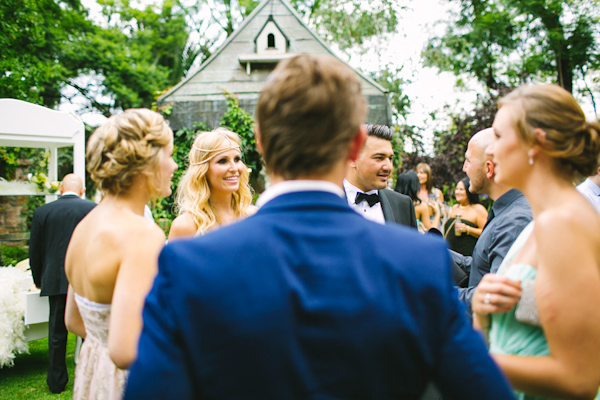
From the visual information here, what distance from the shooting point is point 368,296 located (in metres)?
0.98

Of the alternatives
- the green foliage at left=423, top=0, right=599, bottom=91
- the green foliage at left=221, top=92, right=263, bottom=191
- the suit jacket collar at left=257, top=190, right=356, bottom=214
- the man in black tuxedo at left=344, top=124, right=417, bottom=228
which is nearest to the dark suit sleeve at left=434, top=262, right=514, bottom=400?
the suit jacket collar at left=257, top=190, right=356, bottom=214

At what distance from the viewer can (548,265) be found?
1.34 metres

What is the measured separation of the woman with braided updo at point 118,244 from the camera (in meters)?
1.65

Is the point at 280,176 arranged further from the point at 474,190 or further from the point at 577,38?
the point at 577,38

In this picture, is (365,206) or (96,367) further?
(365,206)

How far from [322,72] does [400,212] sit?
3.04 m

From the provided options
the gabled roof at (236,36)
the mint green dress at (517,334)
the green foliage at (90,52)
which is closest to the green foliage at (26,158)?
the green foliage at (90,52)

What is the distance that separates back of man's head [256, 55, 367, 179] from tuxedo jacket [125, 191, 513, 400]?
0.52 ft

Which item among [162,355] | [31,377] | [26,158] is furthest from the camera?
[26,158]

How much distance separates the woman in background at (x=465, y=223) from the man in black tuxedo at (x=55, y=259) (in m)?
4.29

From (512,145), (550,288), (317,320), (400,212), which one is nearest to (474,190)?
(400,212)

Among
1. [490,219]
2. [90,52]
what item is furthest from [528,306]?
[90,52]

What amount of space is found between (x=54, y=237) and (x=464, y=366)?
522 cm

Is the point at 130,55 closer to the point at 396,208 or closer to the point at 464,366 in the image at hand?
the point at 396,208
